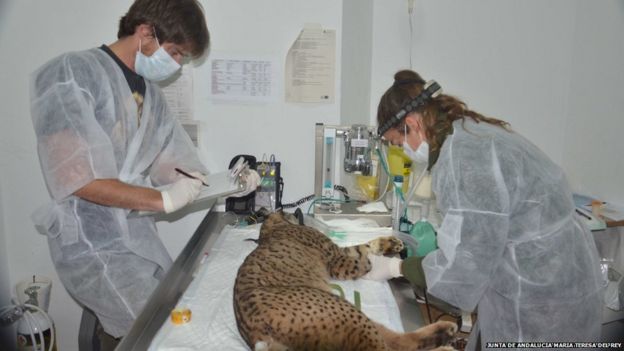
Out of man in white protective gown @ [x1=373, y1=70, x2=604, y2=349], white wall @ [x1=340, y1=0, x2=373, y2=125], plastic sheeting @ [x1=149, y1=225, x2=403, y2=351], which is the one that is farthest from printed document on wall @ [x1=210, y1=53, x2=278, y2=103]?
man in white protective gown @ [x1=373, y1=70, x2=604, y2=349]

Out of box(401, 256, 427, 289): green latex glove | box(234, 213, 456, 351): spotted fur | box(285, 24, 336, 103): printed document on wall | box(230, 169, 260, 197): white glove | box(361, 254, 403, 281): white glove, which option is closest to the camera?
box(234, 213, 456, 351): spotted fur

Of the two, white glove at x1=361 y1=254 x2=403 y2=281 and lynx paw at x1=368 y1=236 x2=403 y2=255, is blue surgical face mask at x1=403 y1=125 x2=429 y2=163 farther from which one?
lynx paw at x1=368 y1=236 x2=403 y2=255

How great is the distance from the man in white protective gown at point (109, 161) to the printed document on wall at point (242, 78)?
685 millimetres

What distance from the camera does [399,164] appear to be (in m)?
2.44

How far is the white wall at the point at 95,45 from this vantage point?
246 centimetres

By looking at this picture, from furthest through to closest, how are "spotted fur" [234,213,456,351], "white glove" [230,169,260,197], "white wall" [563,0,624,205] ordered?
"white wall" [563,0,624,205], "white glove" [230,169,260,197], "spotted fur" [234,213,456,351]

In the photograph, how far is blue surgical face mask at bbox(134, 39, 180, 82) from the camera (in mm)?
1831

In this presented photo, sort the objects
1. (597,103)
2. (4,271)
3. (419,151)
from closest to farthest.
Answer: (419,151) → (597,103) → (4,271)

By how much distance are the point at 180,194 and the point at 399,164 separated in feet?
3.92

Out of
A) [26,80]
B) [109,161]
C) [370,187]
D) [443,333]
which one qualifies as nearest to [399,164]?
[370,187]

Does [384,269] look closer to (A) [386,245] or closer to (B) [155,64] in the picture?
(A) [386,245]

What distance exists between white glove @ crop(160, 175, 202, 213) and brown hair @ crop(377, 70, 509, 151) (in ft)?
2.72

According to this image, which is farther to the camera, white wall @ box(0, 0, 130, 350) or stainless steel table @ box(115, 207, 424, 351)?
white wall @ box(0, 0, 130, 350)

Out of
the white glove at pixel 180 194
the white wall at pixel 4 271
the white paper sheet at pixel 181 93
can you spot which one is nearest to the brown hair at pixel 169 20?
the white glove at pixel 180 194
